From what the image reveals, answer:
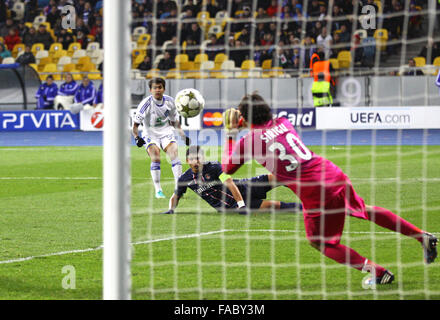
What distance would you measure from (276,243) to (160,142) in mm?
4136

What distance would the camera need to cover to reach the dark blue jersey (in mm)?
9883

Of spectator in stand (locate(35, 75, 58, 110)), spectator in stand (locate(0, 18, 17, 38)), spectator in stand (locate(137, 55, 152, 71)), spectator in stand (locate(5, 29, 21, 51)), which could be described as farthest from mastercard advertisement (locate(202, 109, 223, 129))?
spectator in stand (locate(0, 18, 17, 38))

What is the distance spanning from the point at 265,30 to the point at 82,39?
30.5ft

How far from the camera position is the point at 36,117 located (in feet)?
78.8

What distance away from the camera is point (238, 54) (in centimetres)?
2081

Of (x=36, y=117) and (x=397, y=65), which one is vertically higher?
(x=397, y=65)

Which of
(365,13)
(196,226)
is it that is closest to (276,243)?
(196,226)

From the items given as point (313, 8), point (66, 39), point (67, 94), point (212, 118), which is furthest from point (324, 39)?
point (66, 39)

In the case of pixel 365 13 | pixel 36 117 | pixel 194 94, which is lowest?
pixel 36 117

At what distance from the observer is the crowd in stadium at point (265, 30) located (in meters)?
17.6

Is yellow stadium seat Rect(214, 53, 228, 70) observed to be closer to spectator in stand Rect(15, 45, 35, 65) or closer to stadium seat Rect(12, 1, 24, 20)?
spectator in stand Rect(15, 45, 35, 65)

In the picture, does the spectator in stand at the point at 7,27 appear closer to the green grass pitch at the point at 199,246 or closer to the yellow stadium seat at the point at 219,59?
the yellow stadium seat at the point at 219,59

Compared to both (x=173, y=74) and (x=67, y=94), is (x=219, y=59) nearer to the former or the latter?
(x=173, y=74)
